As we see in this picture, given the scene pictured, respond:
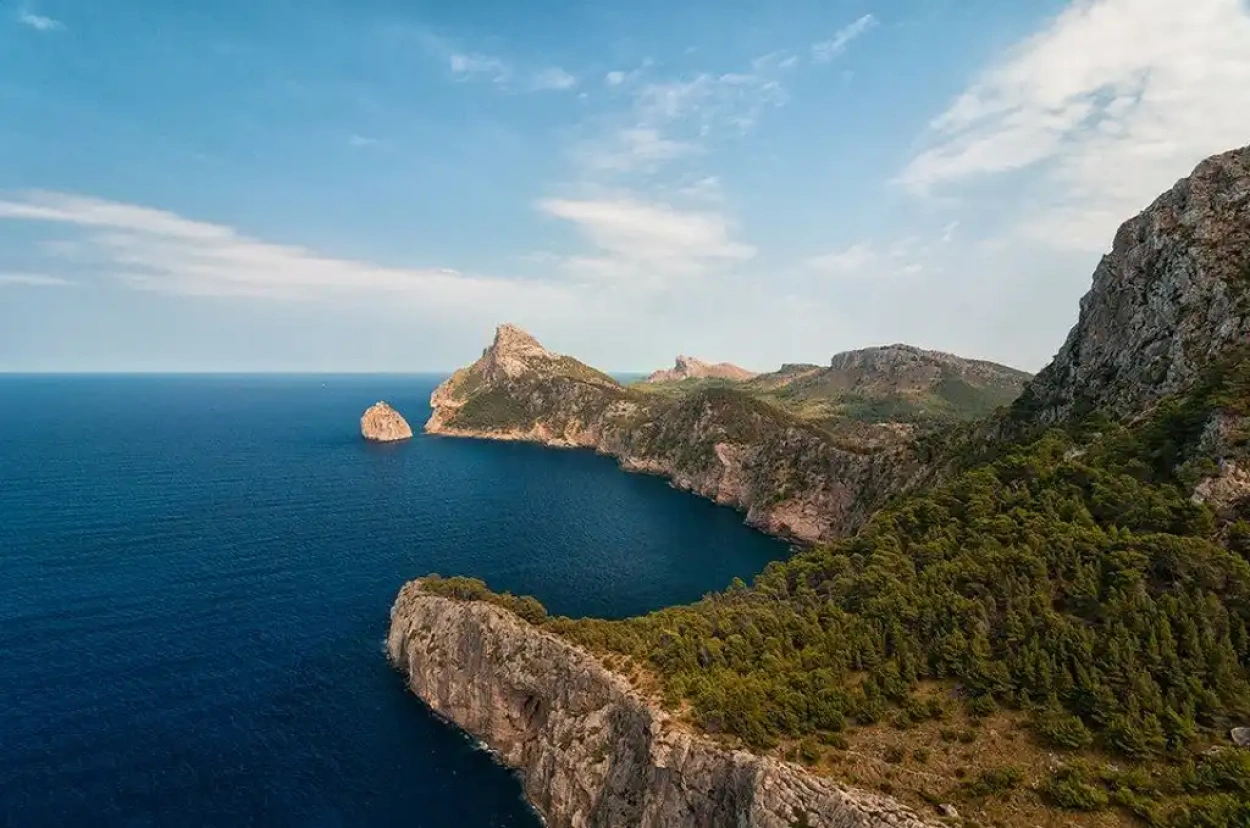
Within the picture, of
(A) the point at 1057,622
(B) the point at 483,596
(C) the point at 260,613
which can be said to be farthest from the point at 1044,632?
(C) the point at 260,613

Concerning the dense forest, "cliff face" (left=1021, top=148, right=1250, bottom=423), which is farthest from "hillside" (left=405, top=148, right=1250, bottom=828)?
"cliff face" (left=1021, top=148, right=1250, bottom=423)

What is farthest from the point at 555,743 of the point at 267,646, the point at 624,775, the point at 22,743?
the point at 22,743

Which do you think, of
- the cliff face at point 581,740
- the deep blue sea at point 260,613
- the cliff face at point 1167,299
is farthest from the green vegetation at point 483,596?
the cliff face at point 1167,299

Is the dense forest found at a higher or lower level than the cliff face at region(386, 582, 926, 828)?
higher

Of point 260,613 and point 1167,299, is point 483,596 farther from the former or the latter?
point 1167,299

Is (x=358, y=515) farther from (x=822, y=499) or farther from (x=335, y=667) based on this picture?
(x=822, y=499)

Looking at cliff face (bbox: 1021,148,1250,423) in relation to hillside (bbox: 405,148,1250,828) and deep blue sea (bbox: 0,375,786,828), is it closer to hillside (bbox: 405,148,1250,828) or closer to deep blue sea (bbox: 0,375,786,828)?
hillside (bbox: 405,148,1250,828)

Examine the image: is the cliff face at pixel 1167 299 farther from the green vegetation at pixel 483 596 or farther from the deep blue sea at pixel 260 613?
the green vegetation at pixel 483 596
